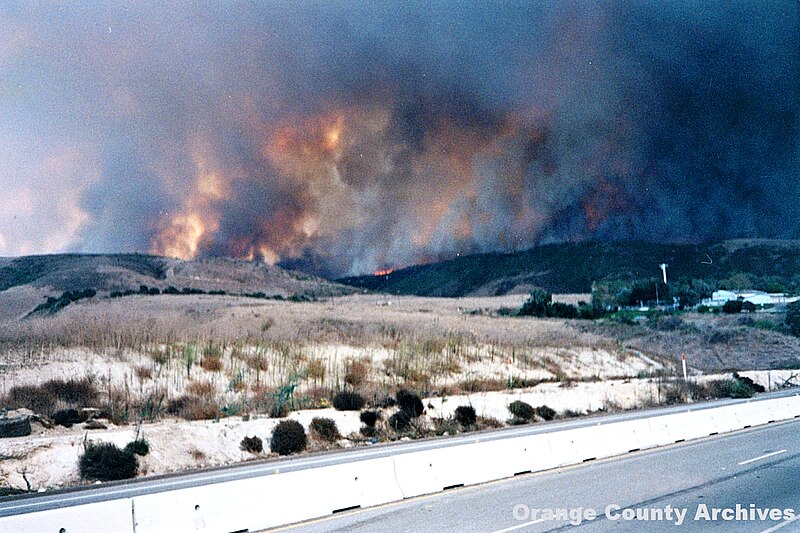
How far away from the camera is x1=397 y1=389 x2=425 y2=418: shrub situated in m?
32.8

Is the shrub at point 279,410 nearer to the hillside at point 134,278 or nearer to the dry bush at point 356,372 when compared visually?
the dry bush at point 356,372

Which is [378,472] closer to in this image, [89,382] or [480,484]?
[480,484]

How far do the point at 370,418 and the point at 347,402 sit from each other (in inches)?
80.8

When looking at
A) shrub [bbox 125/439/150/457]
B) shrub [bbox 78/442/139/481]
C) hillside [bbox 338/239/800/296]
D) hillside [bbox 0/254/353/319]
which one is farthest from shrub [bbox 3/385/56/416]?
hillside [bbox 338/239/800/296]

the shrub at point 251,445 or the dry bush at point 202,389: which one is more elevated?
the dry bush at point 202,389

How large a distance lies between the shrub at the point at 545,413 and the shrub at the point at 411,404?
6.27m

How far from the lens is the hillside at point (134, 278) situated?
96312 millimetres

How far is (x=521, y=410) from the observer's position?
35.5 metres

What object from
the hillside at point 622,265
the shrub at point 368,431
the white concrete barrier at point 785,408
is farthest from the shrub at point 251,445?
the hillside at point 622,265

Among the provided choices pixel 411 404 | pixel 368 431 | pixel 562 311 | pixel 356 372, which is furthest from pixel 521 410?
pixel 562 311

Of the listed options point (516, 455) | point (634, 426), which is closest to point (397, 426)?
point (634, 426)

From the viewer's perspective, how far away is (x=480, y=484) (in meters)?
16.4

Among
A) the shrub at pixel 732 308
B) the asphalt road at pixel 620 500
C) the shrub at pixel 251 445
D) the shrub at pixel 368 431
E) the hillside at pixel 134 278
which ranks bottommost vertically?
the shrub at pixel 368 431

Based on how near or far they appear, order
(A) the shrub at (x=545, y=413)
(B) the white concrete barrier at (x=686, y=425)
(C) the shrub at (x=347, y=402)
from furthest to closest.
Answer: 1. (A) the shrub at (x=545, y=413)
2. (C) the shrub at (x=347, y=402)
3. (B) the white concrete barrier at (x=686, y=425)
